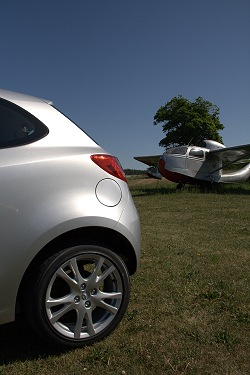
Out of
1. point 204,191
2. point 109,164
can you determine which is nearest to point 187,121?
point 204,191

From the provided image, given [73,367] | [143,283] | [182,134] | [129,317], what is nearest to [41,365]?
[73,367]

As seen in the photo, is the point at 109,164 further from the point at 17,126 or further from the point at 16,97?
the point at 16,97

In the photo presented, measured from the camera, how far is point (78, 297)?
208 centimetres

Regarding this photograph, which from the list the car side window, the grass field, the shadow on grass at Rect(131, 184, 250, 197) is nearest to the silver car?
the car side window

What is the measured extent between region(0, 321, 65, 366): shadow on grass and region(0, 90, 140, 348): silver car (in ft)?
0.63

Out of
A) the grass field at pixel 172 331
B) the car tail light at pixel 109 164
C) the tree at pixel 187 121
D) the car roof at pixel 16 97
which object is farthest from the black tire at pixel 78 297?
the tree at pixel 187 121

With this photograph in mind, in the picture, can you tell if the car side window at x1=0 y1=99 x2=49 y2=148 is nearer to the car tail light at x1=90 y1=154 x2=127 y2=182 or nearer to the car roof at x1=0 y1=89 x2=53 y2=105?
the car roof at x1=0 y1=89 x2=53 y2=105

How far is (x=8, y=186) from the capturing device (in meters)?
1.89

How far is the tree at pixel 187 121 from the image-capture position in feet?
129

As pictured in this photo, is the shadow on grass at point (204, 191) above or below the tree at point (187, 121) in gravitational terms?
below

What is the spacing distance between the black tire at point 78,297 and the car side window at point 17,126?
2.64ft

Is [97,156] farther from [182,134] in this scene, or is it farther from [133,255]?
[182,134]

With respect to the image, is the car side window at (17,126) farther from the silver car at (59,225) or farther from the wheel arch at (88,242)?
the wheel arch at (88,242)

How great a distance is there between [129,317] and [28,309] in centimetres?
101
